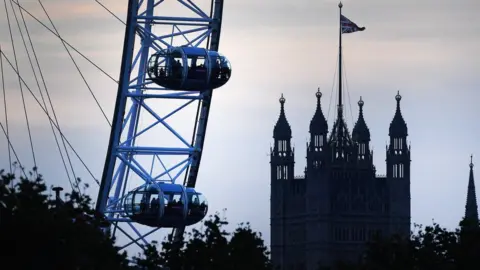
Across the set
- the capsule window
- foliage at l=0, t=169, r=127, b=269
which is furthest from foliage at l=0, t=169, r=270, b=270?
the capsule window

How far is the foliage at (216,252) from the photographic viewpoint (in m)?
103

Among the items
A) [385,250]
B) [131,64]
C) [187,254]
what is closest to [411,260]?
[385,250]

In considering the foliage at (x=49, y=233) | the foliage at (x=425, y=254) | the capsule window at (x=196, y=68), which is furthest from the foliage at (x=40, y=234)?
the capsule window at (x=196, y=68)

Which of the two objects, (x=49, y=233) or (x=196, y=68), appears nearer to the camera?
(x=49, y=233)

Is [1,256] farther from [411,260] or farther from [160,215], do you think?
[160,215]

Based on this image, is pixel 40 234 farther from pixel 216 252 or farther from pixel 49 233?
pixel 216 252

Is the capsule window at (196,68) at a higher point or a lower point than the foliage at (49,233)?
higher

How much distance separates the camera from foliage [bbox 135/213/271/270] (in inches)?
4065

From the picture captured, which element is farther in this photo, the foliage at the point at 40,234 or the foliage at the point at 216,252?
the foliage at the point at 216,252

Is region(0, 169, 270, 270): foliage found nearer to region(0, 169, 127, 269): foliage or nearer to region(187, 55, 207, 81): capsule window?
region(0, 169, 127, 269): foliage

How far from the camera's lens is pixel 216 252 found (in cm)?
10369

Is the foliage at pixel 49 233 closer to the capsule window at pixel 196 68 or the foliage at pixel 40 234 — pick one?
the foliage at pixel 40 234

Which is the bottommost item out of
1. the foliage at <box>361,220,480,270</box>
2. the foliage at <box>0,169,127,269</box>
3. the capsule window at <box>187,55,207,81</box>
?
the foliage at <box>0,169,127,269</box>

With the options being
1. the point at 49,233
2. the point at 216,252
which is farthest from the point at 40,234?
the point at 216,252
